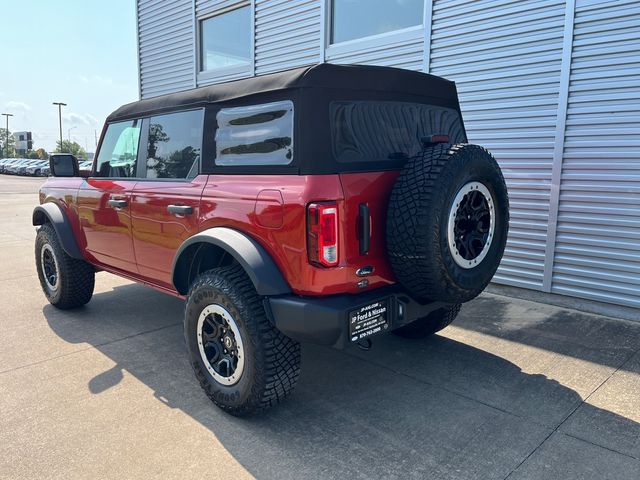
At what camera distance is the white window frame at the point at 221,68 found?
27.5ft

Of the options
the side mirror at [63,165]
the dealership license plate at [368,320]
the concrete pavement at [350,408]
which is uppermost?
the side mirror at [63,165]

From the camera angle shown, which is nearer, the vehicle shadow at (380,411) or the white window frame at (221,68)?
the vehicle shadow at (380,411)

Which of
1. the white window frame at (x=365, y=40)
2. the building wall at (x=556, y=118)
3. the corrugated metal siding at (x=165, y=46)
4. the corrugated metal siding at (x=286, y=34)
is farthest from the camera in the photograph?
the corrugated metal siding at (x=165, y=46)

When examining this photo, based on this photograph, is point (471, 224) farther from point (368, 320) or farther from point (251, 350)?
point (251, 350)

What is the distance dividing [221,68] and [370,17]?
3.43 m

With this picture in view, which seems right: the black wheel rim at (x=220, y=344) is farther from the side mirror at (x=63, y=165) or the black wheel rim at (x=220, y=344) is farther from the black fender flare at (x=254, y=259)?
the side mirror at (x=63, y=165)

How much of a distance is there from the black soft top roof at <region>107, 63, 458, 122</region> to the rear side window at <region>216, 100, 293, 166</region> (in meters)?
0.10

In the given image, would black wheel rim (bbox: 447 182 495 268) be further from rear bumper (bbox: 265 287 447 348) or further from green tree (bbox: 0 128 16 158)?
green tree (bbox: 0 128 16 158)

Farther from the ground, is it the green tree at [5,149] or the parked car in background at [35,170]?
the green tree at [5,149]

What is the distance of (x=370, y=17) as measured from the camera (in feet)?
22.2

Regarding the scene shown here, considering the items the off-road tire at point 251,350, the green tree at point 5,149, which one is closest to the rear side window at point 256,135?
the off-road tire at point 251,350

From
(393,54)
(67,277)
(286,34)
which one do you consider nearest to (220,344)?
(67,277)

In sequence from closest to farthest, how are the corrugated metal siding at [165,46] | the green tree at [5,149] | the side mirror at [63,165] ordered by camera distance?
the side mirror at [63,165], the corrugated metal siding at [165,46], the green tree at [5,149]

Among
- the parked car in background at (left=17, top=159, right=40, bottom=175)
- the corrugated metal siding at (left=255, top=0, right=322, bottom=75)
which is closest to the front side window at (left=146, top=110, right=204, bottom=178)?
the corrugated metal siding at (left=255, top=0, right=322, bottom=75)
